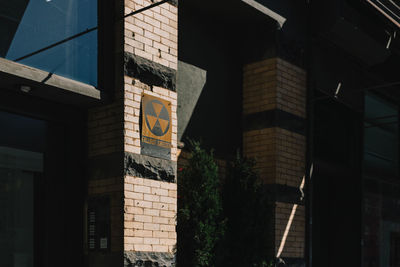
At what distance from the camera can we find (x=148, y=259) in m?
6.27

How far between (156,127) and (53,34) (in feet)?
5.06

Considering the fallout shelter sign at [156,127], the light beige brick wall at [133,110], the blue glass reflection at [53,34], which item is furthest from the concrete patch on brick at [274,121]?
the blue glass reflection at [53,34]

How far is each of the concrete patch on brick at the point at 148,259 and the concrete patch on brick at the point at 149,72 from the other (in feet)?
6.39

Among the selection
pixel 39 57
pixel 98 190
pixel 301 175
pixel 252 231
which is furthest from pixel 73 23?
pixel 301 175

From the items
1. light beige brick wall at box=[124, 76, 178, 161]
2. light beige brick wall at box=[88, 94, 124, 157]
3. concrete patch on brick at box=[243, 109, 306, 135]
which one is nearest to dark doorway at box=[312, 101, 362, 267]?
concrete patch on brick at box=[243, 109, 306, 135]

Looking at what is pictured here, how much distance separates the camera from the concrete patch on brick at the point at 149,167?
620cm

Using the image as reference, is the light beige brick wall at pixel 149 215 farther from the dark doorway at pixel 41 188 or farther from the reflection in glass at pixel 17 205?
the reflection in glass at pixel 17 205

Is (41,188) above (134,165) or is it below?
below

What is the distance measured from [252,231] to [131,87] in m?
2.44

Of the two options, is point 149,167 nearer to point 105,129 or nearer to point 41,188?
point 105,129

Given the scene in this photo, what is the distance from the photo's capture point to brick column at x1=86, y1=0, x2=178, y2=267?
6125mm

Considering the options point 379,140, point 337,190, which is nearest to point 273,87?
point 337,190

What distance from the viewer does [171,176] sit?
672 cm

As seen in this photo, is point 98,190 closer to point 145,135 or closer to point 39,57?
point 145,135
